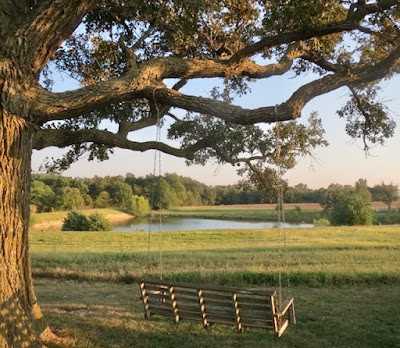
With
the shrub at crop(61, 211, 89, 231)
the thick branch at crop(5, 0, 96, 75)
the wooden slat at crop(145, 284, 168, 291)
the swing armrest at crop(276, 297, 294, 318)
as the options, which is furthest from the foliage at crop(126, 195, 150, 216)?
the thick branch at crop(5, 0, 96, 75)

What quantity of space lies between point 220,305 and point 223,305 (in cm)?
5

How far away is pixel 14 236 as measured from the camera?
5422 mm

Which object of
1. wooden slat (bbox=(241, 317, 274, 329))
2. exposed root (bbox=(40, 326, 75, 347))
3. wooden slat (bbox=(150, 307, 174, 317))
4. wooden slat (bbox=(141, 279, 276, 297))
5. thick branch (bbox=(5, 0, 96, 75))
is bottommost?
exposed root (bbox=(40, 326, 75, 347))

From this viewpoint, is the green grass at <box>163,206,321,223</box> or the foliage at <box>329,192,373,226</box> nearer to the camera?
the foliage at <box>329,192,373,226</box>

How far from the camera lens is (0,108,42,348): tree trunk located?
5289mm

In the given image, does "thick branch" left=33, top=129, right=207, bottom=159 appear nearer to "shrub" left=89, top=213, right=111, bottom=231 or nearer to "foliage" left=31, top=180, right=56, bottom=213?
"shrub" left=89, top=213, right=111, bottom=231

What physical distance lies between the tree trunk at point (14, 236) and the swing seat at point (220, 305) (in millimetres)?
2057

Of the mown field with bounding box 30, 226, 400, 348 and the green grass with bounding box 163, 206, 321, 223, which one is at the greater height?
the green grass with bounding box 163, 206, 321, 223

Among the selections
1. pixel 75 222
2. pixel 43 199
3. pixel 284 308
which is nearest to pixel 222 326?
pixel 284 308

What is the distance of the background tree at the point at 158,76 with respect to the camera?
5414mm

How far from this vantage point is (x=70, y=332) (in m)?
6.55

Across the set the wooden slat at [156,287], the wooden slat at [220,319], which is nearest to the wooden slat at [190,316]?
the wooden slat at [220,319]

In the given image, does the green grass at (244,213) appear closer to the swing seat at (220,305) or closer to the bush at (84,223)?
the bush at (84,223)

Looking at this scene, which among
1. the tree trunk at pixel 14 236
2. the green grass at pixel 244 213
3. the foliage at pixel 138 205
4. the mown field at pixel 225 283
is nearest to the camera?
the tree trunk at pixel 14 236
